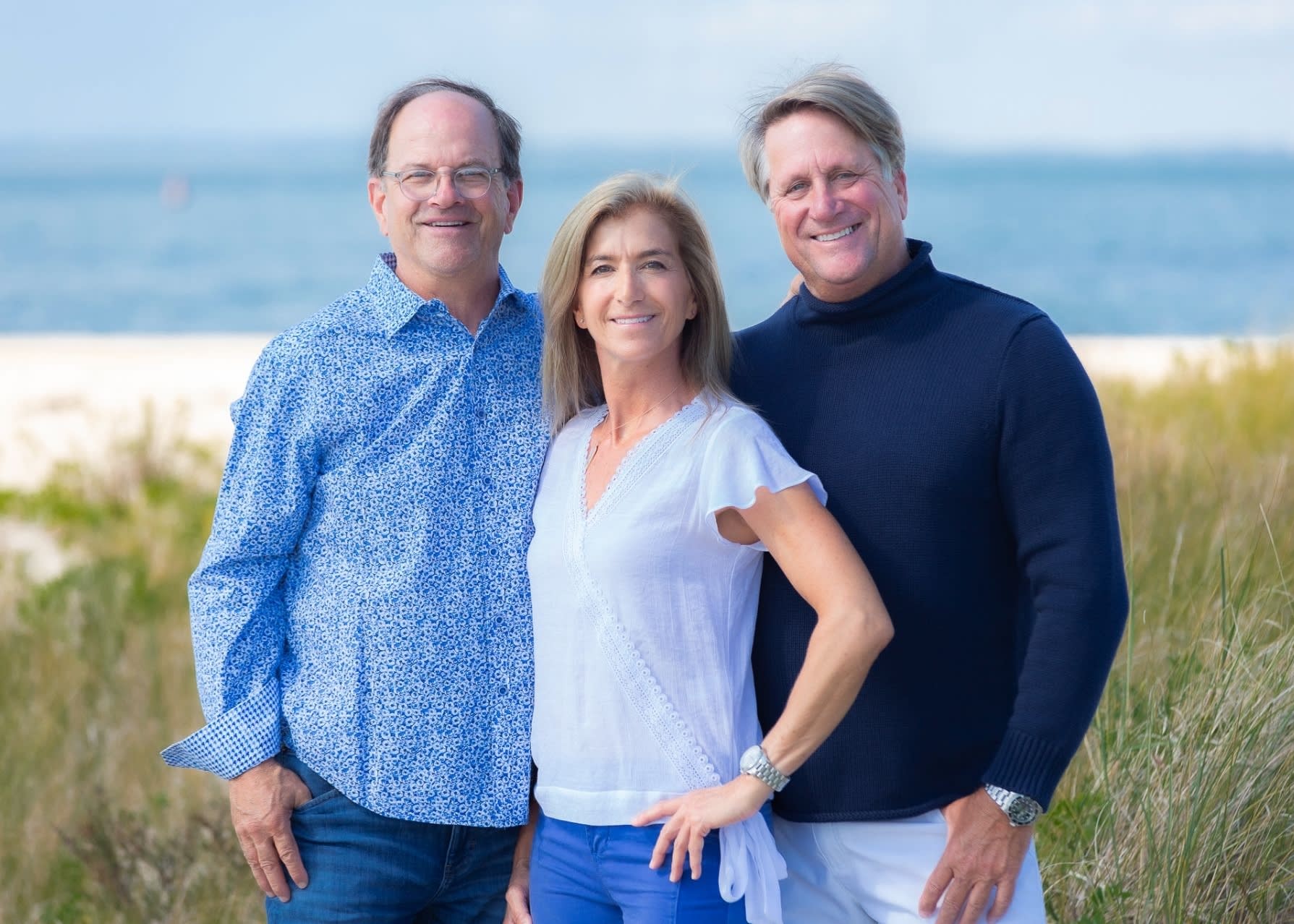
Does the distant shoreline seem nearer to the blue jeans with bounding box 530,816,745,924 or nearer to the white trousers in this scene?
the white trousers

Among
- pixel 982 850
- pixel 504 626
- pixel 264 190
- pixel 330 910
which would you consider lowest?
pixel 330 910

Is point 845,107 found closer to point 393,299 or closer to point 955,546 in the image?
point 955,546

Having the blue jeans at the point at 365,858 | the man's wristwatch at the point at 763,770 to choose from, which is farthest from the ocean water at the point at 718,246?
the blue jeans at the point at 365,858

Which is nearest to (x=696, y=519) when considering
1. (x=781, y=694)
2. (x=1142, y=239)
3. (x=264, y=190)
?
(x=781, y=694)

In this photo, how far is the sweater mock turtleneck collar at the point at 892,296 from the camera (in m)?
2.72

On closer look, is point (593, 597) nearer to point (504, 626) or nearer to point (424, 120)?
point (504, 626)

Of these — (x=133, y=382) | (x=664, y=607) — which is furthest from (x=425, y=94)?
(x=133, y=382)

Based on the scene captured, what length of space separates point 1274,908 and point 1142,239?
44430 mm

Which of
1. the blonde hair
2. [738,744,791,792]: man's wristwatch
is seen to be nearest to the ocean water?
the blonde hair

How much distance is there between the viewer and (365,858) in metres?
2.75

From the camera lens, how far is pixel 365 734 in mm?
2729

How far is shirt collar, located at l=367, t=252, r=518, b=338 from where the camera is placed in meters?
2.85

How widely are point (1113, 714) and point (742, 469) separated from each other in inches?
64.2

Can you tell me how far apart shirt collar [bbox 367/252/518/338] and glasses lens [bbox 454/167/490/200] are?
213 millimetres
